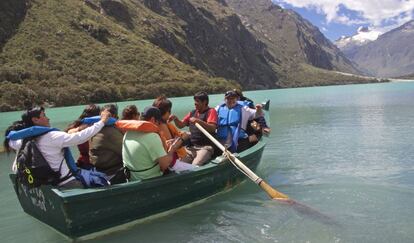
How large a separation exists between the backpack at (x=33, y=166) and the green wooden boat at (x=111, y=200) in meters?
0.17

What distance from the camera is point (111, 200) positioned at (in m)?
8.05

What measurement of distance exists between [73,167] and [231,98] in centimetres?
512

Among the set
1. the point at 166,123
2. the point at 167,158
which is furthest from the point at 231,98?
the point at 167,158

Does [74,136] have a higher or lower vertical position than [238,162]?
higher

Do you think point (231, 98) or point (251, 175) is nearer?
point (251, 175)

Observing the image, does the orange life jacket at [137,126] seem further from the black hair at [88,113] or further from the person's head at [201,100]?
the person's head at [201,100]

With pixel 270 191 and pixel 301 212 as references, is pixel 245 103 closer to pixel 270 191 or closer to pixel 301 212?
pixel 270 191

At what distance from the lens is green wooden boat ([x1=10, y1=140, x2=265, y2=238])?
755cm

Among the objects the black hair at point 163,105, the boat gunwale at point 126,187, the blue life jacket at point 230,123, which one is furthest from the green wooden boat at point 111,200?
the blue life jacket at point 230,123

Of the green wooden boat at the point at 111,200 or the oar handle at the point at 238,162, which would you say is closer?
the green wooden boat at the point at 111,200

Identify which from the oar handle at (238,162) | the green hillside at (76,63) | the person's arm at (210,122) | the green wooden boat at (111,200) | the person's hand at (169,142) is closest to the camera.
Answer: the green wooden boat at (111,200)

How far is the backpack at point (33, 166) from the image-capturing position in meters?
7.43

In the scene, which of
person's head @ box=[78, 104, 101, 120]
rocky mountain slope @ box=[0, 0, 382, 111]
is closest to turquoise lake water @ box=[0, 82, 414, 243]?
person's head @ box=[78, 104, 101, 120]

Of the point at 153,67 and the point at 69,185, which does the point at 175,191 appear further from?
the point at 153,67
